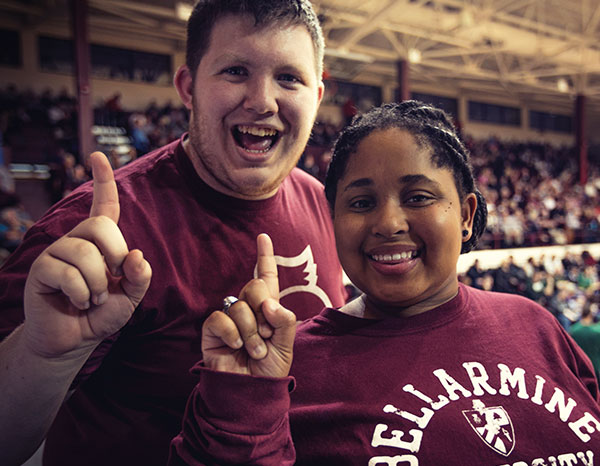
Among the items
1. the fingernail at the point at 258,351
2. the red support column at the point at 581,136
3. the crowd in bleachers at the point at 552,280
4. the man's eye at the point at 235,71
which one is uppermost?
the red support column at the point at 581,136

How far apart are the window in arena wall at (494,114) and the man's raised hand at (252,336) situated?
17228 mm

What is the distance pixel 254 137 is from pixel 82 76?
7428 millimetres

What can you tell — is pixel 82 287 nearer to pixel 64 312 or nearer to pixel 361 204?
pixel 64 312

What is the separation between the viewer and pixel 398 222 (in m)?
0.90

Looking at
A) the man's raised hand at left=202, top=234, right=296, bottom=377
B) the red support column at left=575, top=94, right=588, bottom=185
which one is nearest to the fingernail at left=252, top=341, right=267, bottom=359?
the man's raised hand at left=202, top=234, right=296, bottom=377

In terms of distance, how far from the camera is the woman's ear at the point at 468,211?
102cm

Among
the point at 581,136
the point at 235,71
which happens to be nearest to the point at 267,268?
the point at 235,71

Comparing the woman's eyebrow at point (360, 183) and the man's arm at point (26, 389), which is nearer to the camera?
the man's arm at point (26, 389)

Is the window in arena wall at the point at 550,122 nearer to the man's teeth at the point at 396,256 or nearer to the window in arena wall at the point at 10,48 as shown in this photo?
the window in arena wall at the point at 10,48

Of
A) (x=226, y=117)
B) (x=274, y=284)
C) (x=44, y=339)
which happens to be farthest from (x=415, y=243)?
(x=44, y=339)

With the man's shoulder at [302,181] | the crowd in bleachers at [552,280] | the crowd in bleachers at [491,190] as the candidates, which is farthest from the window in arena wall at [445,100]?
the man's shoulder at [302,181]

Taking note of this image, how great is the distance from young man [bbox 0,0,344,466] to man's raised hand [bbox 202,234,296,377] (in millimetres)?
268

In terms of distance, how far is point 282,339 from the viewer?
719 mm

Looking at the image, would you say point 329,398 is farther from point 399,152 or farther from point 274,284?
point 399,152
